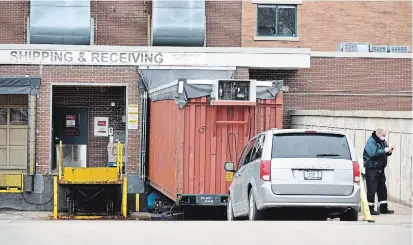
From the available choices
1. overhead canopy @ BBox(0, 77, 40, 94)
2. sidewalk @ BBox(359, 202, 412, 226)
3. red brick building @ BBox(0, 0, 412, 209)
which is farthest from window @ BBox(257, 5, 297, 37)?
sidewalk @ BBox(359, 202, 412, 226)

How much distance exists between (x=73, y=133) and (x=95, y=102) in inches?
58.1

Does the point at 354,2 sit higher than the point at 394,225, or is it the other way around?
the point at 354,2

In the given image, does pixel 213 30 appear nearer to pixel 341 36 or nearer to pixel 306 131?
pixel 341 36

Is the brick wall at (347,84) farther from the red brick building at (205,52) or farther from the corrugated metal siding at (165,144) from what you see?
the corrugated metal siding at (165,144)

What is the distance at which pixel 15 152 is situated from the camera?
102ft

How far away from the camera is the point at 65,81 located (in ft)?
89.6

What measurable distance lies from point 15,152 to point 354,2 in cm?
1528

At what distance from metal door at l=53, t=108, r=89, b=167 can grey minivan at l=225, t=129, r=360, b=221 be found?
59.0 feet

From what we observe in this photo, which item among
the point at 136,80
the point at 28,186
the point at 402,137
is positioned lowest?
the point at 28,186

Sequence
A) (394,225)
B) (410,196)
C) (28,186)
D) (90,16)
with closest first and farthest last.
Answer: (394,225) < (410,196) < (28,186) < (90,16)

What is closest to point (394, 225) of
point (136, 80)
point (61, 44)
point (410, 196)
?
point (410, 196)

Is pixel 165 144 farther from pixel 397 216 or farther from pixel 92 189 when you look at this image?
pixel 397 216

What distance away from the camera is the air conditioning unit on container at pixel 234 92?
17.8 meters

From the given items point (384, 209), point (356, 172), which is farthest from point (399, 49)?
point (356, 172)
